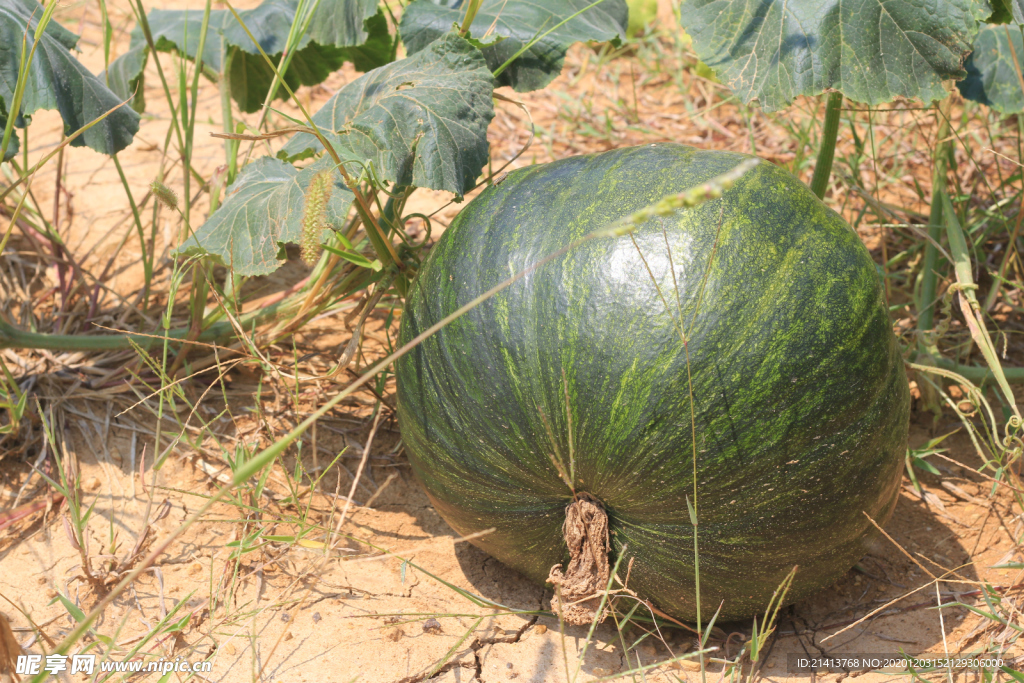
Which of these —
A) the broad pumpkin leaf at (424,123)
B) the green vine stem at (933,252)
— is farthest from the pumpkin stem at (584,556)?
the green vine stem at (933,252)

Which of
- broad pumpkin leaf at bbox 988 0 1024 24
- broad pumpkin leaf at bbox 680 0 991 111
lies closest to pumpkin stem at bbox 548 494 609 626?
broad pumpkin leaf at bbox 680 0 991 111

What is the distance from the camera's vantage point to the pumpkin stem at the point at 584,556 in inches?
62.6

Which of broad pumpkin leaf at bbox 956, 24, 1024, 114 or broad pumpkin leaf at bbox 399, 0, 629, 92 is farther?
broad pumpkin leaf at bbox 956, 24, 1024, 114

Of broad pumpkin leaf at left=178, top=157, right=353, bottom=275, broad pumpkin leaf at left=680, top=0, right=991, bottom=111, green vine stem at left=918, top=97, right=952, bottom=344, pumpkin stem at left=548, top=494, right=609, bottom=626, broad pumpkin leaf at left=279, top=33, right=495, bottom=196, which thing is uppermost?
broad pumpkin leaf at left=680, top=0, right=991, bottom=111

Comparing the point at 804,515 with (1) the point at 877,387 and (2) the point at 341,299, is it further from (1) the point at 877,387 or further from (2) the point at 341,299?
(2) the point at 341,299

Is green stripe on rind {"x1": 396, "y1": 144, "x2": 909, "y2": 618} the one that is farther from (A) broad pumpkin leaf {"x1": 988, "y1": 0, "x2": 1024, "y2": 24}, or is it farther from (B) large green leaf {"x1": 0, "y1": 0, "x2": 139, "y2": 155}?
(B) large green leaf {"x1": 0, "y1": 0, "x2": 139, "y2": 155}

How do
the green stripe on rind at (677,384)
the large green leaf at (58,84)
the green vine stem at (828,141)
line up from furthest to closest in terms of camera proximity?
the green vine stem at (828,141), the large green leaf at (58,84), the green stripe on rind at (677,384)

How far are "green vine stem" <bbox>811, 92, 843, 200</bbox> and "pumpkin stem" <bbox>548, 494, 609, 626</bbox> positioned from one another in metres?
1.16

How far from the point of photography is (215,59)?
2.68 meters

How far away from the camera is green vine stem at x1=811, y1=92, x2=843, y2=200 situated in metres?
2.17

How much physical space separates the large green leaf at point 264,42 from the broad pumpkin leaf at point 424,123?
1.65ft

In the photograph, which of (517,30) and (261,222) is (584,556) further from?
(517,30)

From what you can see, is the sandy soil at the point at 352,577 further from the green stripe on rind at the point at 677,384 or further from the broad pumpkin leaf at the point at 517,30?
the broad pumpkin leaf at the point at 517,30

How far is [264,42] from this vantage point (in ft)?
8.27
